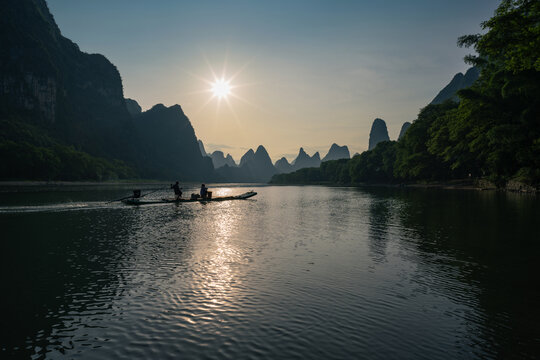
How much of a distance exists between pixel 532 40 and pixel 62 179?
491 ft

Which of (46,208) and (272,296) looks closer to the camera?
(272,296)

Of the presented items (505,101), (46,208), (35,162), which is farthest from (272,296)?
(35,162)

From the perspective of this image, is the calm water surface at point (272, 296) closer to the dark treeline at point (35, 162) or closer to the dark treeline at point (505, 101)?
the dark treeline at point (505, 101)

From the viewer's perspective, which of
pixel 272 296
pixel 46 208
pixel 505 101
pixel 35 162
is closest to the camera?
pixel 272 296

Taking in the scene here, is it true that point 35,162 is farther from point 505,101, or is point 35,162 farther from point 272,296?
point 505,101

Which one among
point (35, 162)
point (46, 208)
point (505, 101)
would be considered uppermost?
point (505, 101)

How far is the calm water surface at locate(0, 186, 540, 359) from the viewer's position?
23.8 ft

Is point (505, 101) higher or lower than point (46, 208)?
higher

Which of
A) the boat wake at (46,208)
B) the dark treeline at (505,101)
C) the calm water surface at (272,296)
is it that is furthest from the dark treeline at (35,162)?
the dark treeline at (505,101)

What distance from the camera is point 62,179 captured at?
131 metres

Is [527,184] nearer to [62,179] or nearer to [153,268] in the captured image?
[153,268]

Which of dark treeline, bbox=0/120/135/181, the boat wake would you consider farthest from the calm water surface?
dark treeline, bbox=0/120/135/181

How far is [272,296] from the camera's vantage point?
10.3 metres

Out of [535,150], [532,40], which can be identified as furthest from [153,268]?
[535,150]
